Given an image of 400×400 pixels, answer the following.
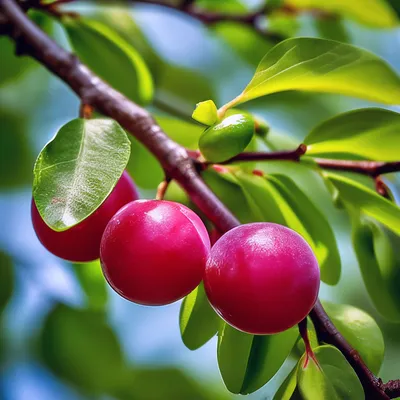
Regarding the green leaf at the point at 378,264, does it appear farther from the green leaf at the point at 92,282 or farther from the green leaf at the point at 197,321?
the green leaf at the point at 92,282

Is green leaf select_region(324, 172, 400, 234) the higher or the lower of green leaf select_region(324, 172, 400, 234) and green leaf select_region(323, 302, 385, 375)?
the higher

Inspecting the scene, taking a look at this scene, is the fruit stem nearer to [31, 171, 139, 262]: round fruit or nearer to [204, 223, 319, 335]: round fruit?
[204, 223, 319, 335]: round fruit

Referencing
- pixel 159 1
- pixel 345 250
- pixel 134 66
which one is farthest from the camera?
pixel 345 250

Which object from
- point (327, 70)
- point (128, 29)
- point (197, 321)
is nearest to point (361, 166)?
point (327, 70)

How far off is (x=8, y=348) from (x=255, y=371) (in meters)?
0.96

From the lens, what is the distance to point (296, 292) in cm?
49

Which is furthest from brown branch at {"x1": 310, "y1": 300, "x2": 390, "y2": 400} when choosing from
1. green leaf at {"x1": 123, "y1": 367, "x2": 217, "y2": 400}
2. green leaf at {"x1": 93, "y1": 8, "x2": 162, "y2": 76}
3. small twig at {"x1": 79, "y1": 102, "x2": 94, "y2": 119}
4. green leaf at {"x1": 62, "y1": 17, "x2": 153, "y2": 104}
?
green leaf at {"x1": 93, "y1": 8, "x2": 162, "y2": 76}

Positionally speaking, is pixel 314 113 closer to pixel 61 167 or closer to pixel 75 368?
pixel 75 368

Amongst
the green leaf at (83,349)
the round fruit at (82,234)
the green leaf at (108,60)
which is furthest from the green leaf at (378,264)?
the green leaf at (83,349)

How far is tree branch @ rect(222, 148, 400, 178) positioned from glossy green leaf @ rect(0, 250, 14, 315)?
85 cm

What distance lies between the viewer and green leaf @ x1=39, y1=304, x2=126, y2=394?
1.34 meters

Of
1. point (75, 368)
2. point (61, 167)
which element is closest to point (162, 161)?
point (61, 167)

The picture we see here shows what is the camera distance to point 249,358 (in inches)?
22.8

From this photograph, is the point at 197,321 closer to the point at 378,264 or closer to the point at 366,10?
the point at 378,264
